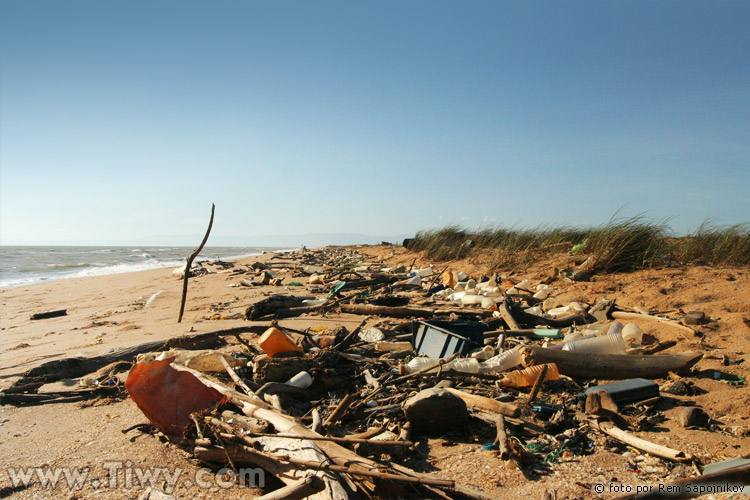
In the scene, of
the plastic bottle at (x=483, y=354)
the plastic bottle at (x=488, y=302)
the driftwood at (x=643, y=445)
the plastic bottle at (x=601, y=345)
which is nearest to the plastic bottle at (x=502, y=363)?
the plastic bottle at (x=483, y=354)

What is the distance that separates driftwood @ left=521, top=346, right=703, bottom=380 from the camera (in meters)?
3.40

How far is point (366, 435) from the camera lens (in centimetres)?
224

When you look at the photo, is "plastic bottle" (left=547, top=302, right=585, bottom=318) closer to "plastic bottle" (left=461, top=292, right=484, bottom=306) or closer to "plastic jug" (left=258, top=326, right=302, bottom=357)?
"plastic bottle" (left=461, top=292, right=484, bottom=306)

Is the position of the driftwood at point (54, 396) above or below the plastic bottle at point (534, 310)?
below

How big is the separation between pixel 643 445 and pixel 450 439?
1.03 m

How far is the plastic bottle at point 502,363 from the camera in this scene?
11.5 feet

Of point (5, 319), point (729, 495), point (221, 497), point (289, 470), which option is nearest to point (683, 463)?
point (729, 495)

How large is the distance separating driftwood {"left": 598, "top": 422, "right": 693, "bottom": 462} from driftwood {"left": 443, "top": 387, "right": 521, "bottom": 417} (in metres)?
0.51

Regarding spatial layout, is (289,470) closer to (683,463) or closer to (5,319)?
(683,463)

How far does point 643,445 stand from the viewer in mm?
2285

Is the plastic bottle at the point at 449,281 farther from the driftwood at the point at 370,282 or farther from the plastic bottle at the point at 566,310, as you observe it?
the plastic bottle at the point at 566,310

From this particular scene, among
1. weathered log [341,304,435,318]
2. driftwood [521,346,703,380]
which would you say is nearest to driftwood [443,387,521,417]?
driftwood [521,346,703,380]

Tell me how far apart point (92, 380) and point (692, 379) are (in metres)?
4.84

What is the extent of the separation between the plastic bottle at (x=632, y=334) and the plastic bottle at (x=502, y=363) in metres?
1.46
